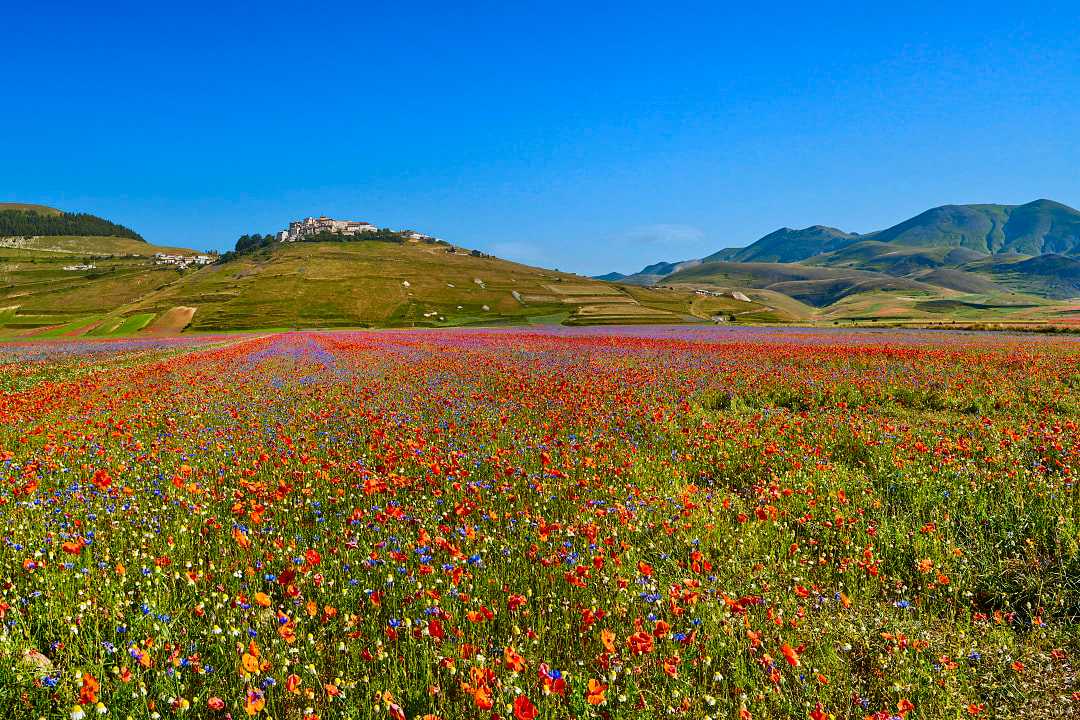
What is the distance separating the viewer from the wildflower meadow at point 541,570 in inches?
118

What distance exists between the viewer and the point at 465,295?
159375 millimetres

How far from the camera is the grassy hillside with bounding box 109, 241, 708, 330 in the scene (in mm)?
121000

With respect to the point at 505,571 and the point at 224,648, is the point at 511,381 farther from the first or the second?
the point at 224,648

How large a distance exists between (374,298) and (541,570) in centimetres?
14849

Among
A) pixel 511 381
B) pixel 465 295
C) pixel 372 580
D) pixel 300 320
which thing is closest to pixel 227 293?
pixel 300 320

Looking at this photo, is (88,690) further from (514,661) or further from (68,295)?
(68,295)

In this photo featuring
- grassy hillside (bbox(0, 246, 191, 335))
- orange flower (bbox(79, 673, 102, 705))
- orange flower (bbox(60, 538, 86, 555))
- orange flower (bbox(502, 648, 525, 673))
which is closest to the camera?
orange flower (bbox(79, 673, 102, 705))

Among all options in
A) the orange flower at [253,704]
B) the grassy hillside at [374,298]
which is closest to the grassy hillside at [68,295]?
the grassy hillside at [374,298]

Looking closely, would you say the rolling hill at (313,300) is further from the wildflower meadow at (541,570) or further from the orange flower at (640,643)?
the orange flower at (640,643)

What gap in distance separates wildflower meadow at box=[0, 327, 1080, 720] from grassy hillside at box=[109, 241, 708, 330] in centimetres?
10133

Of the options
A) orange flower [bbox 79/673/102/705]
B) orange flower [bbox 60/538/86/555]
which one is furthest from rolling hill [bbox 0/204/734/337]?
orange flower [bbox 79/673/102/705]

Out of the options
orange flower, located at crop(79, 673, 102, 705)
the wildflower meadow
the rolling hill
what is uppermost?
the rolling hill

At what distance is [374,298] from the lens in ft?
472

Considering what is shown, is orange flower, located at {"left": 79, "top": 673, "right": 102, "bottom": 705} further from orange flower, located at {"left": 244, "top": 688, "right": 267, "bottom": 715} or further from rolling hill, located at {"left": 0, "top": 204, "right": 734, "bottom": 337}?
rolling hill, located at {"left": 0, "top": 204, "right": 734, "bottom": 337}
